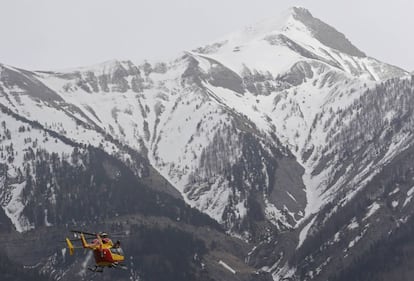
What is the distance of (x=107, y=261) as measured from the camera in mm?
192250

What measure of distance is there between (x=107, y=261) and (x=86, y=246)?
5276mm

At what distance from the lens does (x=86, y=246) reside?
193750 mm
